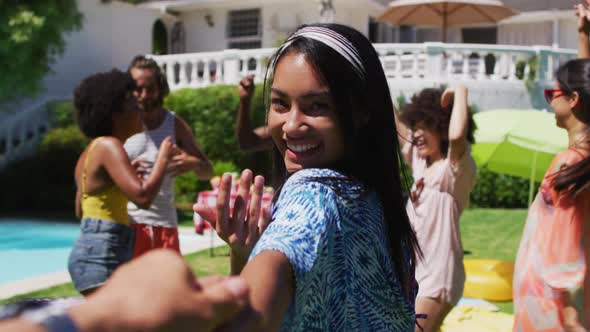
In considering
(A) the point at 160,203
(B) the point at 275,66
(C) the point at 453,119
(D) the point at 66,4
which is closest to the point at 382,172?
(B) the point at 275,66

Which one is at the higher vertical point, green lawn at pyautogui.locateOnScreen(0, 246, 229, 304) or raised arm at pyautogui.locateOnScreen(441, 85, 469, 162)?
raised arm at pyautogui.locateOnScreen(441, 85, 469, 162)

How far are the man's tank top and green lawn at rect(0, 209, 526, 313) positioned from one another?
275cm

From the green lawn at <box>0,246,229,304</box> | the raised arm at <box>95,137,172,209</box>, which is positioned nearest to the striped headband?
the raised arm at <box>95,137,172,209</box>

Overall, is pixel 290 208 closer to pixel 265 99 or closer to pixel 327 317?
pixel 327 317

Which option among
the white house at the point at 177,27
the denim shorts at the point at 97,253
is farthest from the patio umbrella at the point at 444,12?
the denim shorts at the point at 97,253

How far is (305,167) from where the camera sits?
1.65 m

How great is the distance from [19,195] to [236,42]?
10403mm

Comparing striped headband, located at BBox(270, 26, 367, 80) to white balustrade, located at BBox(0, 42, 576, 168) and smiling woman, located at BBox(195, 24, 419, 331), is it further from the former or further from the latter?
white balustrade, located at BBox(0, 42, 576, 168)

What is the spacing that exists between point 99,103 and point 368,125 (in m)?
2.68

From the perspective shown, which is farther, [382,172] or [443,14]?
[443,14]

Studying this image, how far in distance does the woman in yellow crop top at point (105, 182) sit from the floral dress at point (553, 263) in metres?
2.05

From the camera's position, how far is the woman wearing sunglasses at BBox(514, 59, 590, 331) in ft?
10.3

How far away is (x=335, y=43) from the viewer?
1631 millimetres

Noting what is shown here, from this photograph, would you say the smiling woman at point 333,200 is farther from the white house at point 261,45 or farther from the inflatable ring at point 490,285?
the white house at point 261,45
